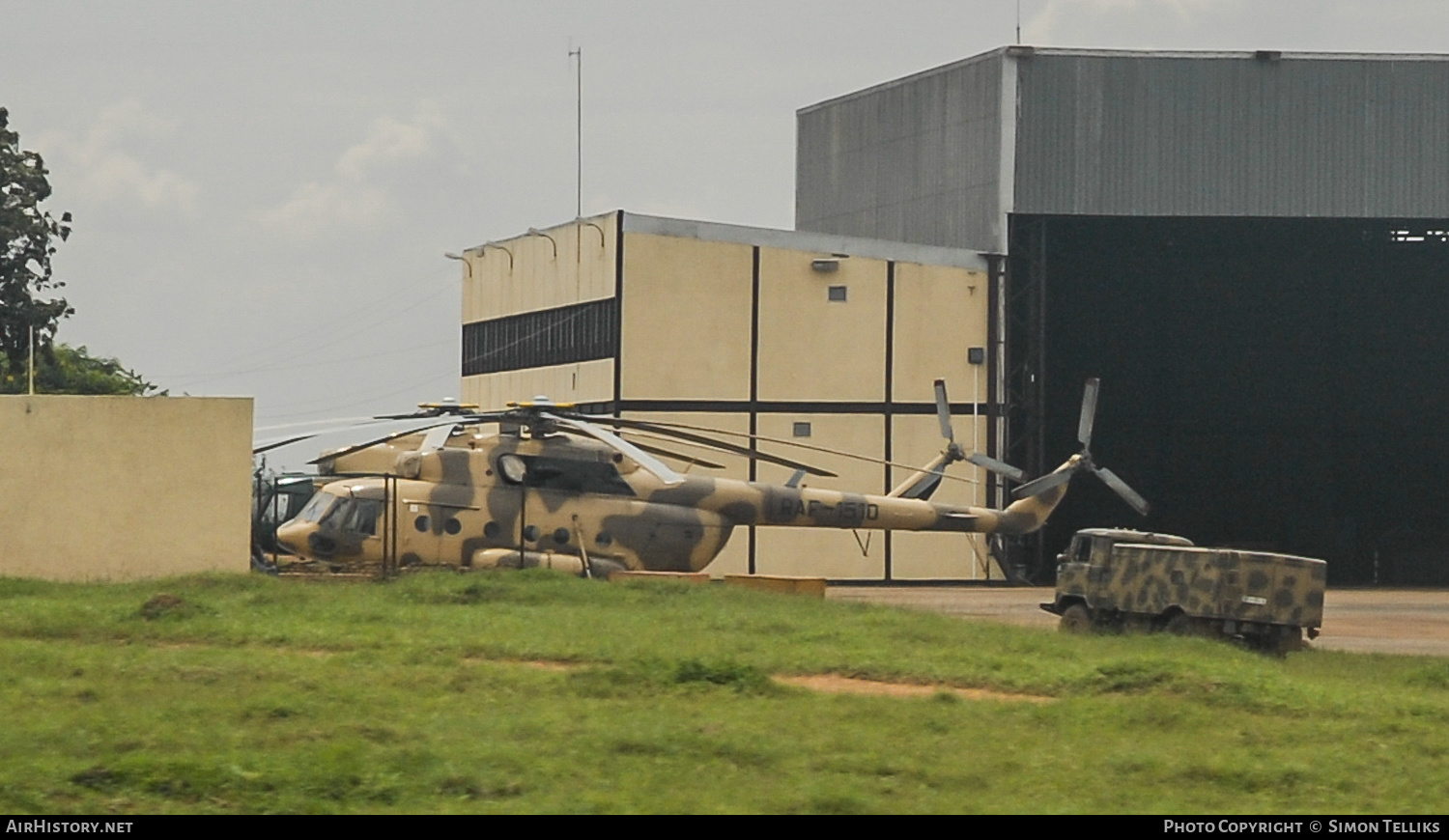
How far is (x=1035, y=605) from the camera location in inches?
1299

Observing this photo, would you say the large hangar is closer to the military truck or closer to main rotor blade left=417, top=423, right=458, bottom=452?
the military truck

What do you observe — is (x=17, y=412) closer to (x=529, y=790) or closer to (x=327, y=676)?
(x=327, y=676)

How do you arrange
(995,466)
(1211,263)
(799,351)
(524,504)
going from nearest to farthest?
(524,504)
(995,466)
(799,351)
(1211,263)

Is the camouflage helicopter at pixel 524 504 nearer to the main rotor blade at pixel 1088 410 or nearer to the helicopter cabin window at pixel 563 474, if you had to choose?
the helicopter cabin window at pixel 563 474

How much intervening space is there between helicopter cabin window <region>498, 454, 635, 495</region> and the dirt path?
485 centimetres

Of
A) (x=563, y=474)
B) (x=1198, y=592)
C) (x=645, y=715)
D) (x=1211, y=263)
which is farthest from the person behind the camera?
(x=1211, y=263)

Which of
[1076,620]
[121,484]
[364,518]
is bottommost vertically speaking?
[1076,620]

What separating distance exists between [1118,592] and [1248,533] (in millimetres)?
21616

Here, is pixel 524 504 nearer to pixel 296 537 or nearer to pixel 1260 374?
pixel 296 537

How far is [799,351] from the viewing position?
39.3 metres

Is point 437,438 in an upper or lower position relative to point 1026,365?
lower

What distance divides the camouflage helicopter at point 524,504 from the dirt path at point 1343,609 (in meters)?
3.72

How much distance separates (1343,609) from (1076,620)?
13.3 metres

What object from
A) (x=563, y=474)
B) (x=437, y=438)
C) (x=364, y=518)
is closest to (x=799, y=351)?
(x=563, y=474)
